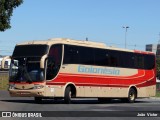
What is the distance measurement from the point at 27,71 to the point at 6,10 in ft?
26.5

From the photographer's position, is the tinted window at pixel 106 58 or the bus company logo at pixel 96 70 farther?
the bus company logo at pixel 96 70

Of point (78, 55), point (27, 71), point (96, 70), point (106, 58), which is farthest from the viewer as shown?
point (106, 58)

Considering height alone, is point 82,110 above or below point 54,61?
below

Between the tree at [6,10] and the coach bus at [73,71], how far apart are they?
504cm

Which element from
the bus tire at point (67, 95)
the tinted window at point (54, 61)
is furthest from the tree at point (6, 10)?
the bus tire at point (67, 95)

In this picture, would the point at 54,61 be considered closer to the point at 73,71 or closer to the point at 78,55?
the point at 73,71

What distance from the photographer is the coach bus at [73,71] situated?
27469 mm

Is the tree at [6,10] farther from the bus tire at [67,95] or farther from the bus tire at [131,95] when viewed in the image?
the bus tire at [131,95]

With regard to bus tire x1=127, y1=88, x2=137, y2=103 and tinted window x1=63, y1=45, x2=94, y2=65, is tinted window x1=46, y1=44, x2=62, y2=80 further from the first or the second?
bus tire x1=127, y1=88, x2=137, y2=103

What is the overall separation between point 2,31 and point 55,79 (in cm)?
765

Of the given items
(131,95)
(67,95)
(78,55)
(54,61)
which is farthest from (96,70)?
(131,95)

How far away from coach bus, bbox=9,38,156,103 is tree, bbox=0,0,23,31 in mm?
5044

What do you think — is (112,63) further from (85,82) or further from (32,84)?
(32,84)

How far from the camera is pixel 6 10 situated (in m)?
34.2
